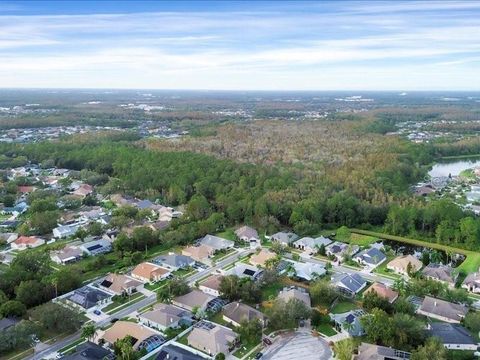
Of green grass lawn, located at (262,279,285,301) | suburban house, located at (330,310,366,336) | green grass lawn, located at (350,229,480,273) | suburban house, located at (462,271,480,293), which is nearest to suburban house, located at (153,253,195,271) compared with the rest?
green grass lawn, located at (262,279,285,301)

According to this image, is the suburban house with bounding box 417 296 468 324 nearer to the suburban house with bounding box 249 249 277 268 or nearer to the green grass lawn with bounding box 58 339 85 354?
the suburban house with bounding box 249 249 277 268

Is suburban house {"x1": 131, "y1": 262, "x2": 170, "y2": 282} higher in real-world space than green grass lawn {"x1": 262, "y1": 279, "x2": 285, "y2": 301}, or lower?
higher

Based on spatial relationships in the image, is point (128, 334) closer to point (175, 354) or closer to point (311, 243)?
point (175, 354)

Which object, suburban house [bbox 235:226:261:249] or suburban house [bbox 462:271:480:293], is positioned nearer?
suburban house [bbox 462:271:480:293]

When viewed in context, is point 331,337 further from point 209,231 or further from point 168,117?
point 168,117

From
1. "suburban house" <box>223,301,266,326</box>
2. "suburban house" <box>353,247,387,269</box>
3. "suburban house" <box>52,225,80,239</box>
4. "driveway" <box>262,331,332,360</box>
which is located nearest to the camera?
"driveway" <box>262,331,332,360</box>

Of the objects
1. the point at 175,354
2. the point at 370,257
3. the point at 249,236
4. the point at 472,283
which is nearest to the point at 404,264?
the point at 370,257
